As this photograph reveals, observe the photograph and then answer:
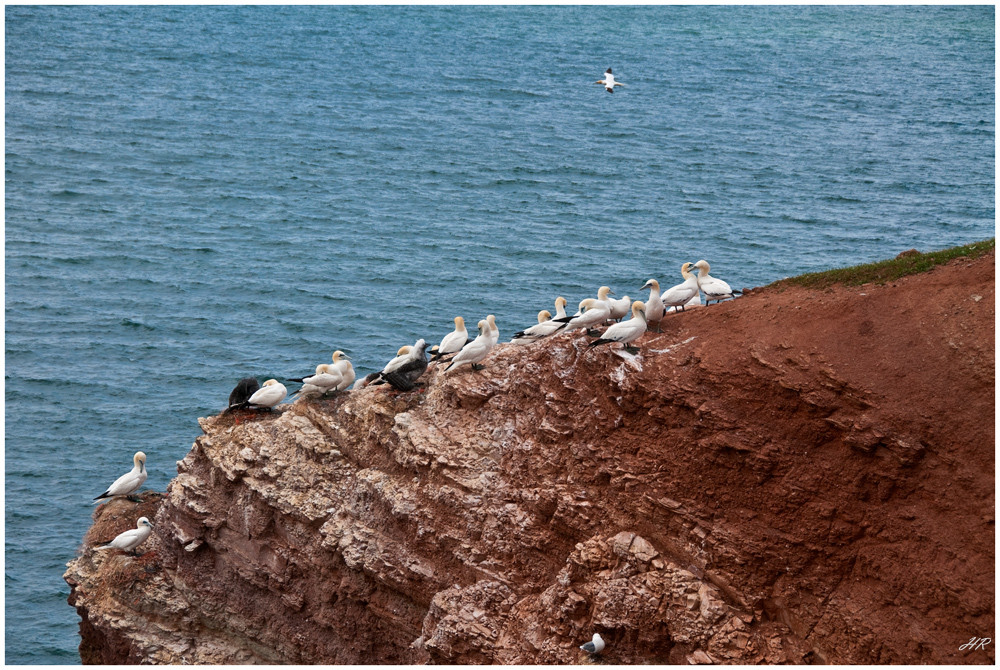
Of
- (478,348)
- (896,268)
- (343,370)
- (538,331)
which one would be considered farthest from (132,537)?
(896,268)

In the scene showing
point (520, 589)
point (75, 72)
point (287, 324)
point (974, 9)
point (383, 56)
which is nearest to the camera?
point (520, 589)

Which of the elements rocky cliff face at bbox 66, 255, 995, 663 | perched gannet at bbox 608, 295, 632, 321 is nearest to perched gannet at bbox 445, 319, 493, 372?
rocky cliff face at bbox 66, 255, 995, 663

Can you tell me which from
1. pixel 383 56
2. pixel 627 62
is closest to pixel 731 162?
pixel 627 62

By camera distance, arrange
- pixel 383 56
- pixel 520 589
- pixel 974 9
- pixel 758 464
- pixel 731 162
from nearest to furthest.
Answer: pixel 758 464 → pixel 520 589 → pixel 731 162 → pixel 383 56 → pixel 974 9

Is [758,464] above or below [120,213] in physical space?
above

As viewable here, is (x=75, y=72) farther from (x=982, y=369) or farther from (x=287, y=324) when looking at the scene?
(x=982, y=369)

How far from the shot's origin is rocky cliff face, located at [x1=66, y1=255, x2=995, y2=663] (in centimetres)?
2070

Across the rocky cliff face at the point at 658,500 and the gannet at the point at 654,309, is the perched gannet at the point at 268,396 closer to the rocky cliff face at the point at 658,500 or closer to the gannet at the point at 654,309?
the rocky cliff face at the point at 658,500

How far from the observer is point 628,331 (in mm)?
23562

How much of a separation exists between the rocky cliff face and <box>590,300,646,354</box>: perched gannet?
1.28 feet

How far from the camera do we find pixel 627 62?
301 feet

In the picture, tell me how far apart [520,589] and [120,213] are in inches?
1904

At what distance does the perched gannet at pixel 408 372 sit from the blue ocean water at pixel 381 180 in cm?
1551

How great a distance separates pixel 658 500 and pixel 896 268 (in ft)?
23.2
